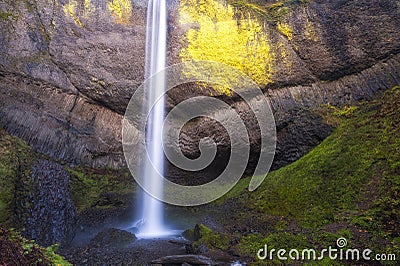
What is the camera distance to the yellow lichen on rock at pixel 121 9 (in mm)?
12789

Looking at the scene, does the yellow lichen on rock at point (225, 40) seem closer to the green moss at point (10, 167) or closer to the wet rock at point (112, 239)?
the wet rock at point (112, 239)

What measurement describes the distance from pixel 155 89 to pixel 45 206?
6.47 meters

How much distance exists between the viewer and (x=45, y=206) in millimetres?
8570

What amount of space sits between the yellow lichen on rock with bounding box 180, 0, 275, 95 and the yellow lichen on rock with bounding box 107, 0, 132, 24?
2367 millimetres

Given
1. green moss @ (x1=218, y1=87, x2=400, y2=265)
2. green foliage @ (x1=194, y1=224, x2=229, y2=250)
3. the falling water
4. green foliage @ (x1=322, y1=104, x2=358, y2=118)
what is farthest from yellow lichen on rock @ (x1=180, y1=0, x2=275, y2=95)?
green foliage @ (x1=194, y1=224, x2=229, y2=250)

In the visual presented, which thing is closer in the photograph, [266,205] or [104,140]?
[266,205]

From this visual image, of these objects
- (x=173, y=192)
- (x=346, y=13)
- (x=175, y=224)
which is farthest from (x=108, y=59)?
(x=346, y=13)

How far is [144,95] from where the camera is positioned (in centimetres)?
1281

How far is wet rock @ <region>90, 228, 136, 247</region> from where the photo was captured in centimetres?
832

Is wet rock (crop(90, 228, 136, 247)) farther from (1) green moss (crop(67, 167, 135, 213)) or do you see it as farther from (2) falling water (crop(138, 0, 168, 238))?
(2) falling water (crop(138, 0, 168, 238))

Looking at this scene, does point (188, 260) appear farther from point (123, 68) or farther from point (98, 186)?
point (123, 68)

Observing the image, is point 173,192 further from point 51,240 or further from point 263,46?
point 263,46

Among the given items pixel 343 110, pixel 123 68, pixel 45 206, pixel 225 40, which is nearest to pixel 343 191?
pixel 343 110

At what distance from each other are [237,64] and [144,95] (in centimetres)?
434
